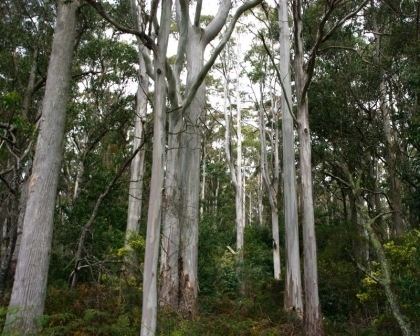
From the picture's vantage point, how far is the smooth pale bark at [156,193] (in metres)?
4.66

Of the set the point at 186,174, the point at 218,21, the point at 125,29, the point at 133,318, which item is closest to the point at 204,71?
the point at 125,29

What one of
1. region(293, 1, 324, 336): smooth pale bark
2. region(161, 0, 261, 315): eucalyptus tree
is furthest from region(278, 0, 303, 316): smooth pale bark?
region(161, 0, 261, 315): eucalyptus tree

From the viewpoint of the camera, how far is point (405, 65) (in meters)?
13.1

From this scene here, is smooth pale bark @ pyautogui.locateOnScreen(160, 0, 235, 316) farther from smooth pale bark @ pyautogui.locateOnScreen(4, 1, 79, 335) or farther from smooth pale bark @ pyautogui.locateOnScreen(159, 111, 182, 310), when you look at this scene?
smooth pale bark @ pyautogui.locateOnScreen(4, 1, 79, 335)

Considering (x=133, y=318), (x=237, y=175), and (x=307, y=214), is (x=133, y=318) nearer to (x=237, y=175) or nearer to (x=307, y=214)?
(x=307, y=214)

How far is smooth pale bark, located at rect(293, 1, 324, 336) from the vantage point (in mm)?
7445

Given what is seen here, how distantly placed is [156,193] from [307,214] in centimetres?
412

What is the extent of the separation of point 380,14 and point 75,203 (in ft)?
36.1

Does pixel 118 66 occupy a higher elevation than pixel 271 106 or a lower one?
lower

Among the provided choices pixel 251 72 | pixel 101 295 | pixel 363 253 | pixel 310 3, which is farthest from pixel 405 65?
pixel 101 295

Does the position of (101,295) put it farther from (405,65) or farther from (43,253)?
(405,65)

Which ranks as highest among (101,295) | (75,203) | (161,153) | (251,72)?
(251,72)

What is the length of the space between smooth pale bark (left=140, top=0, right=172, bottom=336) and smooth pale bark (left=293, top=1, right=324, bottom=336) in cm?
364

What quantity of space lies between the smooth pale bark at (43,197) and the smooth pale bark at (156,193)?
168cm
